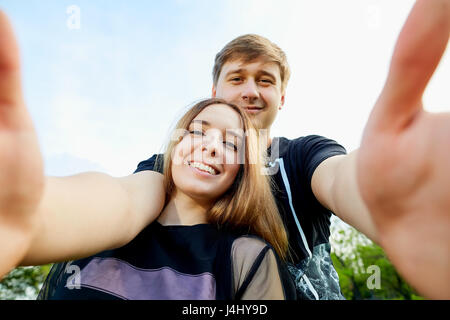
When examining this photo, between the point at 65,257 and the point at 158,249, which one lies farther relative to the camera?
the point at 158,249

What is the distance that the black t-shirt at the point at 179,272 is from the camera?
2.84ft

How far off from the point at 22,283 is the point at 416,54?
41.1 feet

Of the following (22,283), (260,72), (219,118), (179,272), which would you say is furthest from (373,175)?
(22,283)

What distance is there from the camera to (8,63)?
0.51 m

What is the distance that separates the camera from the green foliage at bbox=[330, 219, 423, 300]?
10859 mm

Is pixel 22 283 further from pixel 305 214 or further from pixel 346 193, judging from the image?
pixel 346 193

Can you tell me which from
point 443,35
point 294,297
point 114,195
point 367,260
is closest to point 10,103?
point 114,195

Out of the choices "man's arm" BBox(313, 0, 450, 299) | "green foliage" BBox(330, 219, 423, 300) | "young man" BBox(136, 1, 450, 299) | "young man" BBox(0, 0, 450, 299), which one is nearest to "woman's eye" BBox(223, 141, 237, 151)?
"young man" BBox(136, 1, 450, 299)

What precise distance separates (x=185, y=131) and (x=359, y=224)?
693 millimetres

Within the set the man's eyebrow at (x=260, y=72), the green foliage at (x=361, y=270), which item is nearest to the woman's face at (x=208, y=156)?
the man's eyebrow at (x=260, y=72)

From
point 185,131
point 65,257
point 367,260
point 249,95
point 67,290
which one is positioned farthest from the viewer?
point 367,260

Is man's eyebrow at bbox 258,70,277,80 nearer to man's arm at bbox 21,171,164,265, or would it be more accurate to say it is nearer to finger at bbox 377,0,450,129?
man's arm at bbox 21,171,164,265

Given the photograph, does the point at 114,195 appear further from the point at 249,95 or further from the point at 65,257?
the point at 249,95

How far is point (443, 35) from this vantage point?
53 cm
